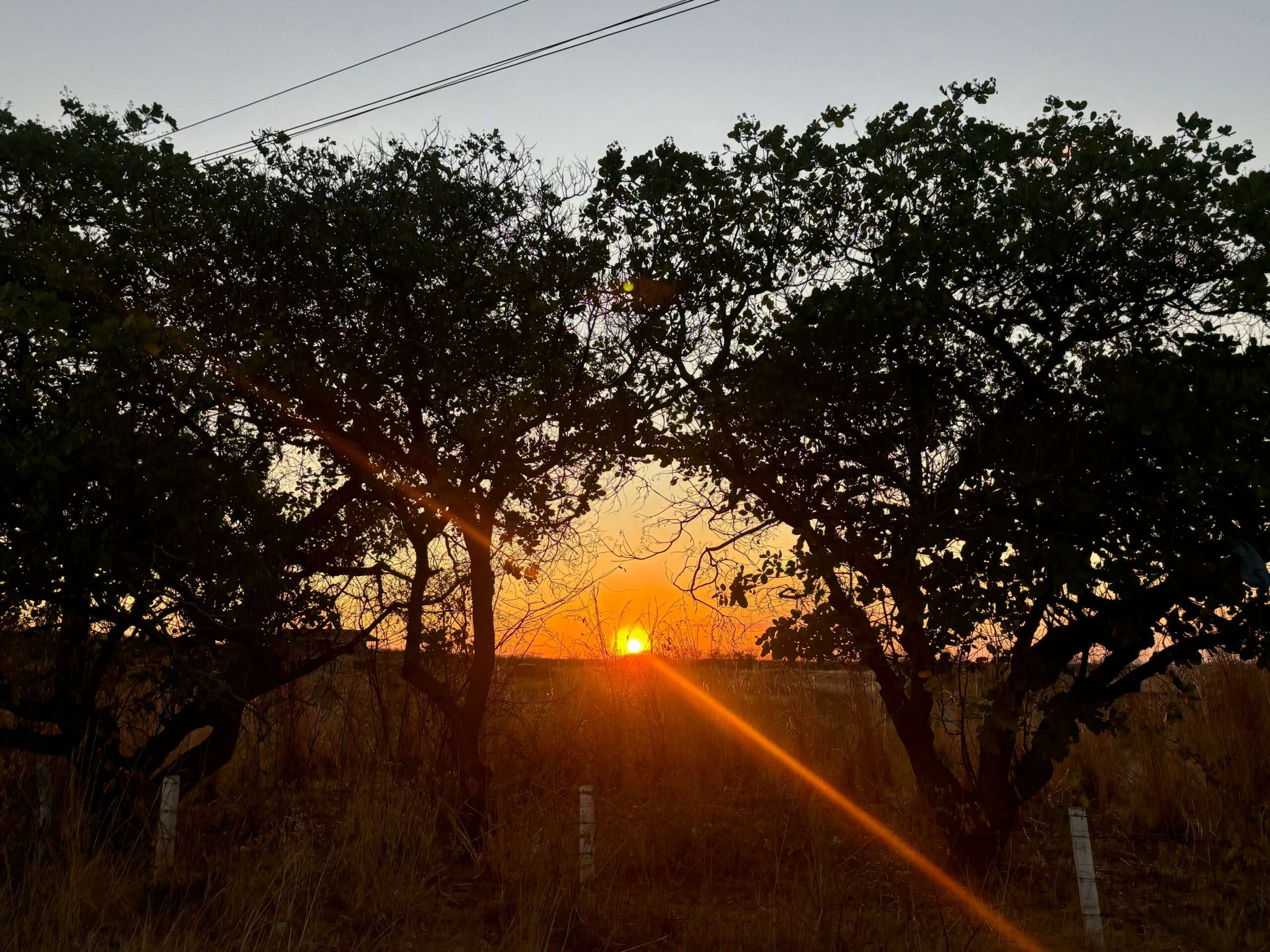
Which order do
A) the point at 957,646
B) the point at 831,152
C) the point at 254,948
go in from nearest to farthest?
the point at 254,948
the point at 957,646
the point at 831,152

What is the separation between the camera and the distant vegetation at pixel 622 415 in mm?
6191

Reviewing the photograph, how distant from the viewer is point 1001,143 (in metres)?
6.87

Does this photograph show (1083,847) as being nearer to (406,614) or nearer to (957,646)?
(957,646)

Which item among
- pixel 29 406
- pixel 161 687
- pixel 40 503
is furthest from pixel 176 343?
pixel 161 687

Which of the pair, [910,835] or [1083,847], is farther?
[910,835]

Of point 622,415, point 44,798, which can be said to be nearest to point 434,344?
point 622,415

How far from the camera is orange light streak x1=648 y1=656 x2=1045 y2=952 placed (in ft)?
21.1

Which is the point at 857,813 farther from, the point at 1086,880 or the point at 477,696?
the point at 477,696

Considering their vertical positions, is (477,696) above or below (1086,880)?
above

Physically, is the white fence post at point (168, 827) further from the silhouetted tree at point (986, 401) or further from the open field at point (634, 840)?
the silhouetted tree at point (986, 401)

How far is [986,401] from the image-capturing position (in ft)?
24.3

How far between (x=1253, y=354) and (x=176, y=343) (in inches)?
307

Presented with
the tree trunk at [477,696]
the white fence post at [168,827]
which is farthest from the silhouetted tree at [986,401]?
the white fence post at [168,827]

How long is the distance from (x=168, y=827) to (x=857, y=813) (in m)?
6.29
